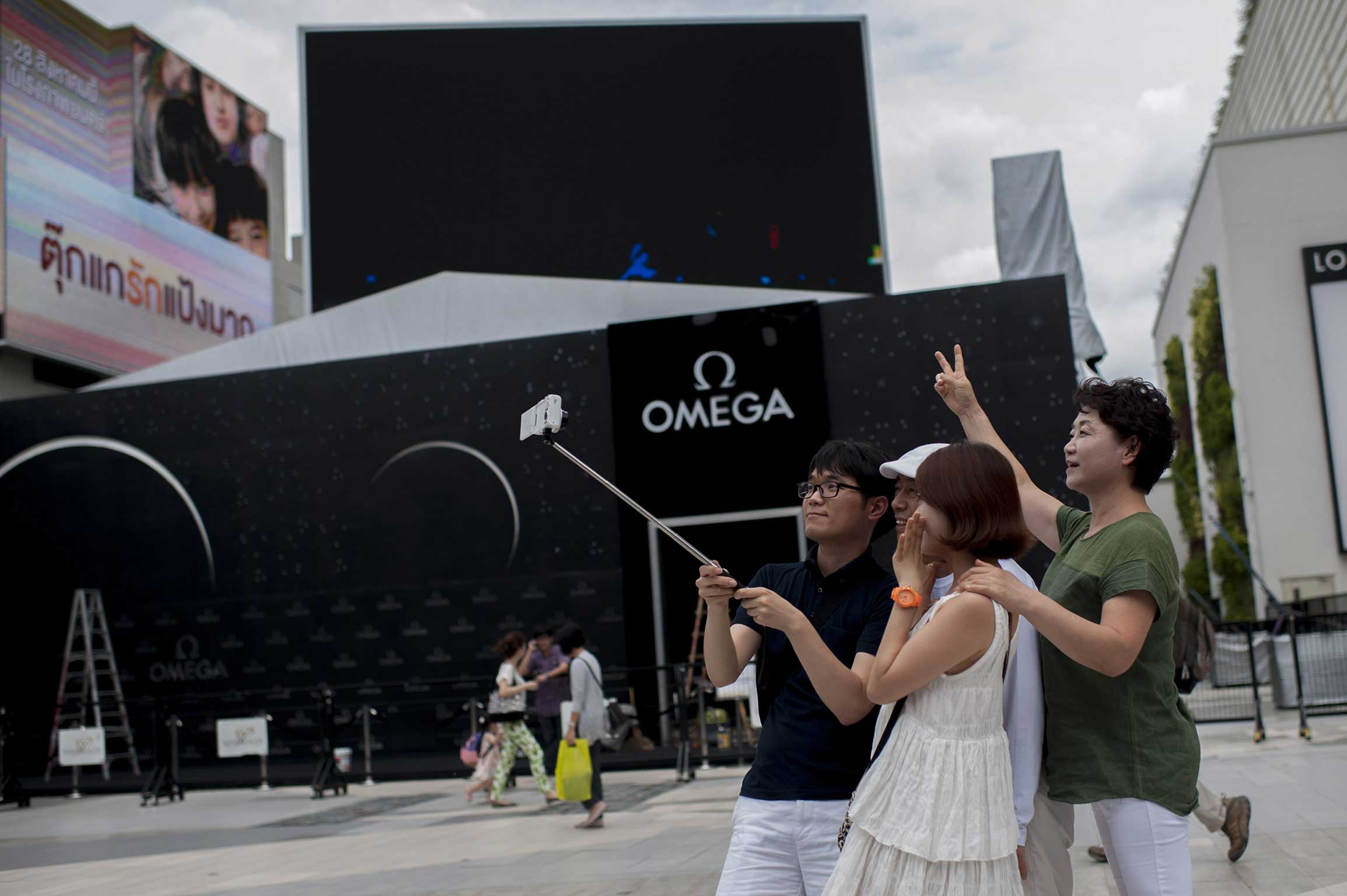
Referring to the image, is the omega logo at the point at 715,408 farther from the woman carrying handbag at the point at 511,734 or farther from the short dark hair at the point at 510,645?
the woman carrying handbag at the point at 511,734

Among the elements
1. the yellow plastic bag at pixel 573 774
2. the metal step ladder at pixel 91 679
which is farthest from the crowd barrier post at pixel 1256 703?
the metal step ladder at pixel 91 679

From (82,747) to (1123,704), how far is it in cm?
1297

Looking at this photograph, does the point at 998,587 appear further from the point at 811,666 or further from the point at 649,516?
the point at 649,516

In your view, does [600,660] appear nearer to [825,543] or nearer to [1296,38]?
[825,543]

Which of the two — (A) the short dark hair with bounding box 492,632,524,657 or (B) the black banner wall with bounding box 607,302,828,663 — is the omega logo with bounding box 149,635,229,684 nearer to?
(B) the black banner wall with bounding box 607,302,828,663

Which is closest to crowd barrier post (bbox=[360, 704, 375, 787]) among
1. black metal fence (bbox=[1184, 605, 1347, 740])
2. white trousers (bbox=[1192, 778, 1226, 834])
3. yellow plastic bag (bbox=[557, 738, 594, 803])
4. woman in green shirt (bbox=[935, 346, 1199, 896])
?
yellow plastic bag (bbox=[557, 738, 594, 803])

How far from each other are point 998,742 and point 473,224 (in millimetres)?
17820

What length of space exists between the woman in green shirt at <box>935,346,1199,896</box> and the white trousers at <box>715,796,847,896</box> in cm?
52

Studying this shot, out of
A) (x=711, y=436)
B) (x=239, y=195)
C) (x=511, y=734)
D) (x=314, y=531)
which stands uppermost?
(x=239, y=195)

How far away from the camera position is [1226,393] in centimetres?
2388

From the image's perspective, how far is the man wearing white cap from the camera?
263 cm

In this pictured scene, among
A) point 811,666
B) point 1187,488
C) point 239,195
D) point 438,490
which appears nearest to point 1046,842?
point 811,666

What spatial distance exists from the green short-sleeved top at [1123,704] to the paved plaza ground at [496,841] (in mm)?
2974

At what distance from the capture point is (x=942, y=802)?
2277mm
